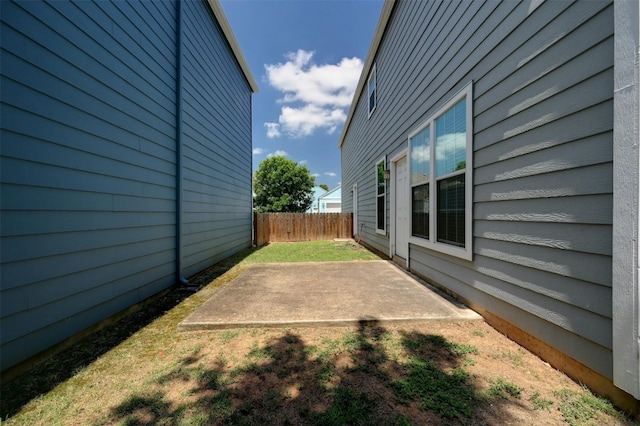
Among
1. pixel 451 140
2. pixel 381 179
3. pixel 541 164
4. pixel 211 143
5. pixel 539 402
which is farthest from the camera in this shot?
pixel 381 179

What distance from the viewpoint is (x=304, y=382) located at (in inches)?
62.8

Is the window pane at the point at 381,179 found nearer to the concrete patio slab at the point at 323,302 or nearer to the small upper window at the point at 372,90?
the small upper window at the point at 372,90

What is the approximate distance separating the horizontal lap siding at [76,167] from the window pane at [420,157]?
3880 mm

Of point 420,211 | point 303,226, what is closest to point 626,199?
point 420,211

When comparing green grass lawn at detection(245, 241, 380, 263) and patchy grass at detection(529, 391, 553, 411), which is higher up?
patchy grass at detection(529, 391, 553, 411)

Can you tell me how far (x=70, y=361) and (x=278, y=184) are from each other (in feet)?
74.0

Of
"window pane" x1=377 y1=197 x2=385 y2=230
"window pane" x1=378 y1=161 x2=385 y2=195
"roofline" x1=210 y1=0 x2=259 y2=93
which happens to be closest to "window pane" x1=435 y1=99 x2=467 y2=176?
"window pane" x1=378 y1=161 x2=385 y2=195

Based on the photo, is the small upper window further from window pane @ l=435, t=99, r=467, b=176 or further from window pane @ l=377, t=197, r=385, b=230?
window pane @ l=435, t=99, r=467, b=176

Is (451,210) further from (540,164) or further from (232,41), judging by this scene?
(232,41)

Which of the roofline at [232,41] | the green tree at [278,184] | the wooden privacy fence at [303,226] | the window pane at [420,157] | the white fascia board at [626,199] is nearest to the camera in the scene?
the white fascia board at [626,199]

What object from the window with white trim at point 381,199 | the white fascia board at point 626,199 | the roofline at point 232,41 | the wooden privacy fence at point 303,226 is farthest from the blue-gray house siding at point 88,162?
the wooden privacy fence at point 303,226

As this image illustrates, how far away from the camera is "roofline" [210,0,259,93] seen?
5213 mm

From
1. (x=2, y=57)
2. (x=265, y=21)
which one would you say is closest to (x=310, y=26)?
(x=265, y=21)

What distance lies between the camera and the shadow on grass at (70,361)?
1.49m
